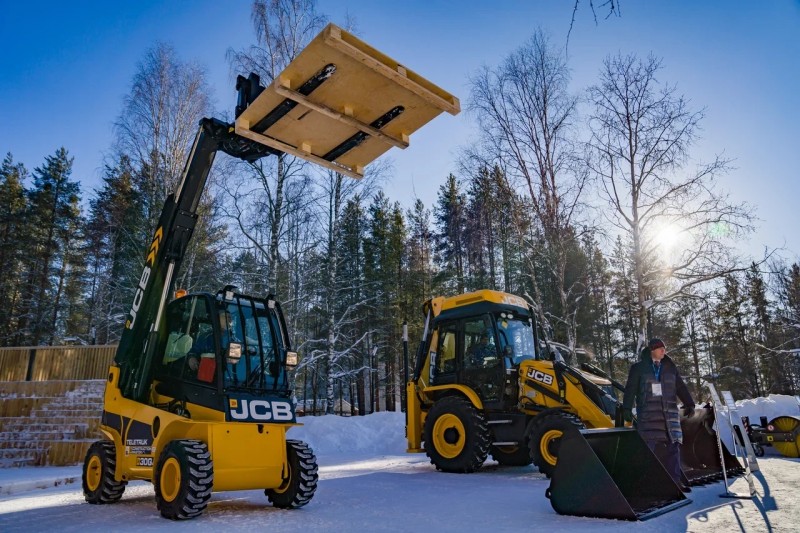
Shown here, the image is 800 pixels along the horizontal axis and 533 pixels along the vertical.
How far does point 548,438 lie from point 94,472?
5775 millimetres

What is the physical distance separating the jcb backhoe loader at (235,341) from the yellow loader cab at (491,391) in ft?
11.5

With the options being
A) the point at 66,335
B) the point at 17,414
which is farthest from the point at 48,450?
the point at 66,335

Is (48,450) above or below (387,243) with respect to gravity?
below

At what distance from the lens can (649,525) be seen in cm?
402

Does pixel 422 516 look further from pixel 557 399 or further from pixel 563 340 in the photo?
pixel 563 340

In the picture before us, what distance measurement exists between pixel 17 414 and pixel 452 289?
2184cm

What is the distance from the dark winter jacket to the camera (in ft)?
18.0

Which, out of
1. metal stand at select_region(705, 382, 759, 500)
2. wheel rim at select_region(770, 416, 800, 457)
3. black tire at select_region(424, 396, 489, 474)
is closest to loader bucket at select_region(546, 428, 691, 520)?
metal stand at select_region(705, 382, 759, 500)

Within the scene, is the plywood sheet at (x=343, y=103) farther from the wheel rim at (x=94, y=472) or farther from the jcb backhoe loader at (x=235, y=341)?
the wheel rim at (x=94, y=472)

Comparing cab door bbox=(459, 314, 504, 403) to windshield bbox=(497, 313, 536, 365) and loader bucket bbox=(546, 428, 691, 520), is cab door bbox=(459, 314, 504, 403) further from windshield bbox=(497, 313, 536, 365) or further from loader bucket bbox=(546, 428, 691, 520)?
loader bucket bbox=(546, 428, 691, 520)

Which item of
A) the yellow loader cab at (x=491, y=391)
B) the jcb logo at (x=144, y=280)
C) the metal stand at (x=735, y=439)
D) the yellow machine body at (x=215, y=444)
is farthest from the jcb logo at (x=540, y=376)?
the jcb logo at (x=144, y=280)

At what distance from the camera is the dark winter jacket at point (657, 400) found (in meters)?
5.48

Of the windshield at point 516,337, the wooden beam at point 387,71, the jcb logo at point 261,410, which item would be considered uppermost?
Answer: the wooden beam at point 387,71

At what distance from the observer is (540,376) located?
812cm
